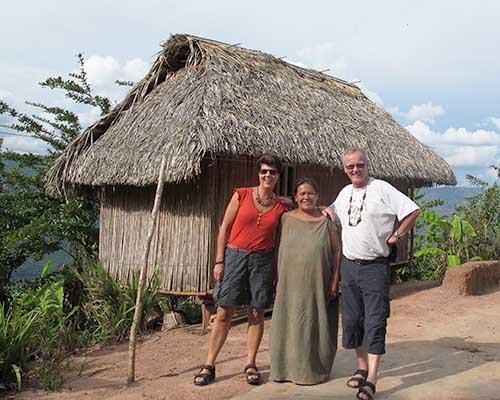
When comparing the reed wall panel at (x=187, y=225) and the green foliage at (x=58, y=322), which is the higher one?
the reed wall panel at (x=187, y=225)

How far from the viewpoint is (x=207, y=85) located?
7.11m

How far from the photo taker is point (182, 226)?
7.01 m

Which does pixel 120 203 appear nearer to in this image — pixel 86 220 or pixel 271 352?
pixel 86 220

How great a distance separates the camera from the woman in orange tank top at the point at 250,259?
155 inches

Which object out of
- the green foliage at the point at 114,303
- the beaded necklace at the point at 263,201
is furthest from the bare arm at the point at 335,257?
the green foliage at the point at 114,303

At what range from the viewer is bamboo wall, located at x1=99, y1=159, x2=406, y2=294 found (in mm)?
6812

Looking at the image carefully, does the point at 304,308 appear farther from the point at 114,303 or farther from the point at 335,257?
the point at 114,303

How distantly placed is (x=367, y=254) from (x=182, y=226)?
3740mm

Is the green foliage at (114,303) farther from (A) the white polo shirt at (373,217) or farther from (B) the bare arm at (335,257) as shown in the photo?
(A) the white polo shirt at (373,217)

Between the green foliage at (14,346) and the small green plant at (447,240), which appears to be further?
the small green plant at (447,240)

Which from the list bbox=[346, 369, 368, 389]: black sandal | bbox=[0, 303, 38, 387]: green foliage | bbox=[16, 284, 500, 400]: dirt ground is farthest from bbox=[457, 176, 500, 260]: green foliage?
bbox=[0, 303, 38, 387]: green foliage

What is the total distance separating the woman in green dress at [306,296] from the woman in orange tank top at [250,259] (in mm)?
114

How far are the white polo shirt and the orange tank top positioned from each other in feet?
1.85

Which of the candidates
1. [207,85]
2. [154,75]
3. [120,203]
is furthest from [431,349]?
[154,75]
